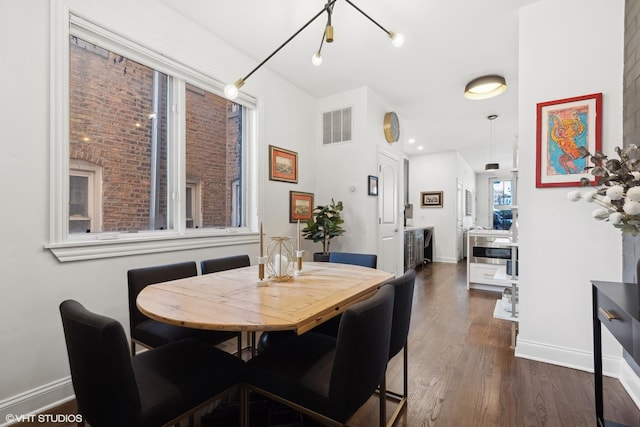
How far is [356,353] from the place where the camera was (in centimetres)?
105

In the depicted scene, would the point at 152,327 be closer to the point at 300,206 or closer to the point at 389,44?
the point at 300,206

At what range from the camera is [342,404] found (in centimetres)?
106

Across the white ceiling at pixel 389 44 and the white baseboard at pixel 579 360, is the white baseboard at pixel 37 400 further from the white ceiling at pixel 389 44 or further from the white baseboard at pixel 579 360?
the white baseboard at pixel 579 360

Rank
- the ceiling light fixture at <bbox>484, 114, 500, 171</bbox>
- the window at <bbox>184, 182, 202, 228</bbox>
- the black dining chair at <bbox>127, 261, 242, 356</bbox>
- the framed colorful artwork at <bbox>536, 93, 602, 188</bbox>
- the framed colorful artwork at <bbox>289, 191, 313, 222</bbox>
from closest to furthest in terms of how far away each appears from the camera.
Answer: the black dining chair at <bbox>127, 261, 242, 356</bbox>, the framed colorful artwork at <bbox>536, 93, 602, 188</bbox>, the window at <bbox>184, 182, 202, 228</bbox>, the framed colorful artwork at <bbox>289, 191, 313, 222</bbox>, the ceiling light fixture at <bbox>484, 114, 500, 171</bbox>

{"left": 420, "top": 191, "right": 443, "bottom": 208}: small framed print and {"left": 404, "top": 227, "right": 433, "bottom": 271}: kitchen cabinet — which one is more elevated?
{"left": 420, "top": 191, "right": 443, "bottom": 208}: small framed print

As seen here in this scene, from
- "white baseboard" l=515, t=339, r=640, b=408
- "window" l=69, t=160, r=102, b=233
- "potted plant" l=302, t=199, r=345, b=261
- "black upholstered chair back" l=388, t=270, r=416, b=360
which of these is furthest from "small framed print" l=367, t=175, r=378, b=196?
"window" l=69, t=160, r=102, b=233

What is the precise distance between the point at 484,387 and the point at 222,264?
203 centimetres

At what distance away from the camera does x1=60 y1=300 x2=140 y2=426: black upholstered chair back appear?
→ 937 mm

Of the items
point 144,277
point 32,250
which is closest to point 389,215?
point 144,277

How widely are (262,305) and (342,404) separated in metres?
0.50

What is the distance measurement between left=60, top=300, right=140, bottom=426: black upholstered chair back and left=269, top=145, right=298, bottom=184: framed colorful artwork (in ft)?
8.56

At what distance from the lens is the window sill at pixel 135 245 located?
6.10 feet

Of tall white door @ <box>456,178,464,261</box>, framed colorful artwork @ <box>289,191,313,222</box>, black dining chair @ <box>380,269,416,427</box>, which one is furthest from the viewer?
tall white door @ <box>456,178,464,261</box>

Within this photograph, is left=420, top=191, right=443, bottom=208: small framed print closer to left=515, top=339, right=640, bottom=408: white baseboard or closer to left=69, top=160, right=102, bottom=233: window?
left=515, top=339, right=640, bottom=408: white baseboard
